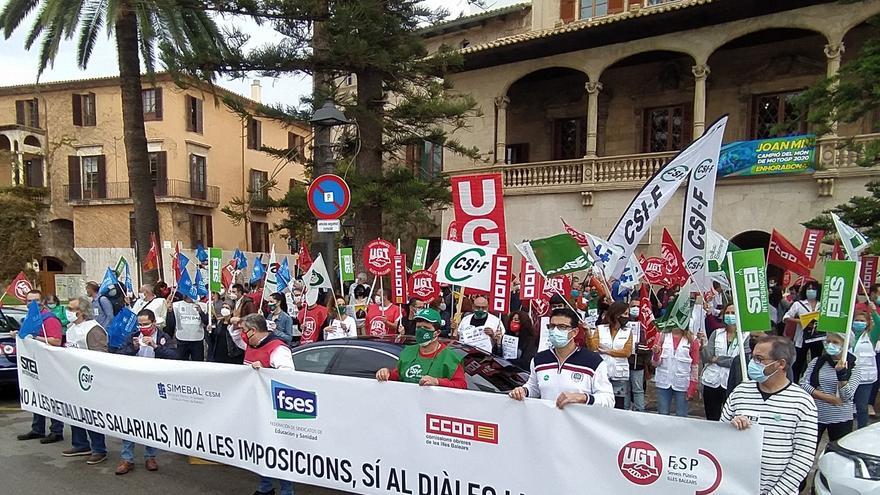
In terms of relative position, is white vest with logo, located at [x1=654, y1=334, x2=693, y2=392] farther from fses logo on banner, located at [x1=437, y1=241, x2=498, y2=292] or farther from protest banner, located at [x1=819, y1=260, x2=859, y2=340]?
fses logo on banner, located at [x1=437, y1=241, x2=498, y2=292]

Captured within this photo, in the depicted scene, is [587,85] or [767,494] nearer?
[767,494]

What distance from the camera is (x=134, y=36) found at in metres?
15.5

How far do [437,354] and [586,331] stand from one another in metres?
3.37

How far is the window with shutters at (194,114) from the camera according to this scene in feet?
110

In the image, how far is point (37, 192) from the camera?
30.6 meters

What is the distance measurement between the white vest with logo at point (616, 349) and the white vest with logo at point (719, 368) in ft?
2.91

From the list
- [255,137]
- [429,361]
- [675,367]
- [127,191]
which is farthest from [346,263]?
[255,137]

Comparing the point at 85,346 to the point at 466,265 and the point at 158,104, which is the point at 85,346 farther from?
the point at 158,104

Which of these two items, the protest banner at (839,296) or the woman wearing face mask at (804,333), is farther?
the woman wearing face mask at (804,333)

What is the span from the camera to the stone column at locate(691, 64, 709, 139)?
18.3 m

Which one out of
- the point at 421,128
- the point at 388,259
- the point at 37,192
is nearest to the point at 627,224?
the point at 388,259

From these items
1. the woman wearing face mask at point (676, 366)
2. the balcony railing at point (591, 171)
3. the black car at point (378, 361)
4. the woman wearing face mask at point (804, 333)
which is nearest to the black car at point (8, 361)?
the black car at point (378, 361)

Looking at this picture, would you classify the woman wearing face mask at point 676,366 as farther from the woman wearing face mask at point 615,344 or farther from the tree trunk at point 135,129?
the tree trunk at point 135,129

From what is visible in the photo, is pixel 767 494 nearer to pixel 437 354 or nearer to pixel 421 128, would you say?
pixel 437 354
